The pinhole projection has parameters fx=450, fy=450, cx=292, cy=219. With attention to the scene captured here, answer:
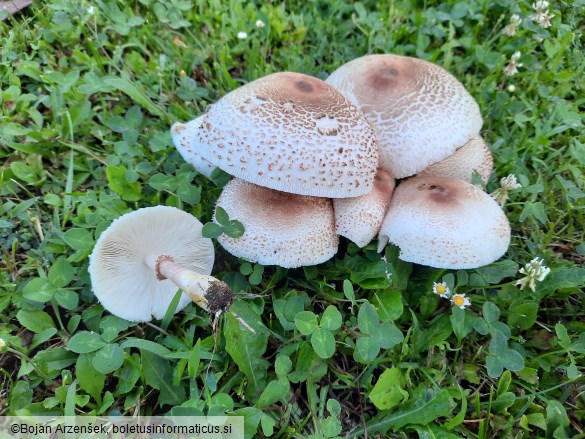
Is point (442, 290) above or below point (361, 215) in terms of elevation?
below

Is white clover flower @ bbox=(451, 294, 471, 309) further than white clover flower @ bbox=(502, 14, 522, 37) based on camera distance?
No

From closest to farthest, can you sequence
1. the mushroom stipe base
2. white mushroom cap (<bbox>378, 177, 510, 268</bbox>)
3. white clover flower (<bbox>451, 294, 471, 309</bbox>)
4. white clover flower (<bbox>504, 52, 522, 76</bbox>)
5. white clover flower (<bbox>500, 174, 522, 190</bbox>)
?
the mushroom stipe base < white mushroom cap (<bbox>378, 177, 510, 268</bbox>) < white clover flower (<bbox>451, 294, 471, 309</bbox>) < white clover flower (<bbox>500, 174, 522, 190</bbox>) < white clover flower (<bbox>504, 52, 522, 76</bbox>)

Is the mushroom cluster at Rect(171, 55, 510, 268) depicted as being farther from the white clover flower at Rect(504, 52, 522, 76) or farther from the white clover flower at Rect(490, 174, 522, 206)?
the white clover flower at Rect(504, 52, 522, 76)

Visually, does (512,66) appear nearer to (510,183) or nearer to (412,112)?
(510,183)

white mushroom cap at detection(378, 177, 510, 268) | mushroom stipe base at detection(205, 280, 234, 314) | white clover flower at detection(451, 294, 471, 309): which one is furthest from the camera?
white clover flower at detection(451, 294, 471, 309)

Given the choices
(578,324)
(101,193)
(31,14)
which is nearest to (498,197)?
(578,324)

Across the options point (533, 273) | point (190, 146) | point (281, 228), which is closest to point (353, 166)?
point (281, 228)

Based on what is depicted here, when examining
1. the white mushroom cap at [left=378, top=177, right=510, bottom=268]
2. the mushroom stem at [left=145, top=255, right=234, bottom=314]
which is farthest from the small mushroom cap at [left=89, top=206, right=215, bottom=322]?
the white mushroom cap at [left=378, top=177, right=510, bottom=268]
